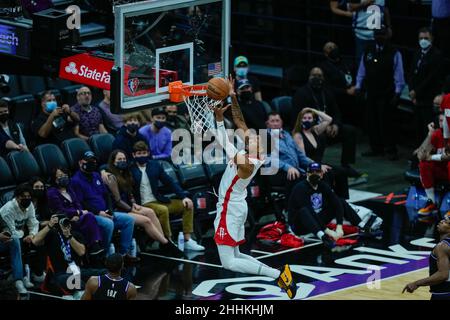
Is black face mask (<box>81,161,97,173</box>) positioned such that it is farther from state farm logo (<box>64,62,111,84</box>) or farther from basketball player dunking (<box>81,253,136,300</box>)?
basketball player dunking (<box>81,253,136,300</box>)

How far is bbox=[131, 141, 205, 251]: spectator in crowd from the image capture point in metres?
15.0

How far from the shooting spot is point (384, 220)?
16.4m

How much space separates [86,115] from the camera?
16125 mm

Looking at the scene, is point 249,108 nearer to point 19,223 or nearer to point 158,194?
point 158,194

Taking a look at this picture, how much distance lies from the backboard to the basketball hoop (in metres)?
0.13

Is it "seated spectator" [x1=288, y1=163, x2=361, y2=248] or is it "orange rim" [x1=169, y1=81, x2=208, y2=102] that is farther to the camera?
"seated spectator" [x1=288, y1=163, x2=361, y2=248]

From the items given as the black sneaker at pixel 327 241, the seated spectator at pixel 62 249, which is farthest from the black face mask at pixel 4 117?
the black sneaker at pixel 327 241

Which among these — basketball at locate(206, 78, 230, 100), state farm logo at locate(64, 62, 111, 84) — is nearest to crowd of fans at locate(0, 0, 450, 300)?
state farm logo at locate(64, 62, 111, 84)

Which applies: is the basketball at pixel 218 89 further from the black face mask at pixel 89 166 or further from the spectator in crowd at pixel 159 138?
the spectator in crowd at pixel 159 138

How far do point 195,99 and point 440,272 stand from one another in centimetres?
324

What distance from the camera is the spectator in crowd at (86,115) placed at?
52.6ft

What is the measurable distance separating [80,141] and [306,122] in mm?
3287

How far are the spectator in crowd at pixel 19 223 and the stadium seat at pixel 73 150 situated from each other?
1.57 meters

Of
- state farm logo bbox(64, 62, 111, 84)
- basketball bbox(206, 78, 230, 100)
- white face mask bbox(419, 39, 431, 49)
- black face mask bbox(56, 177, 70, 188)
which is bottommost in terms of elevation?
black face mask bbox(56, 177, 70, 188)
